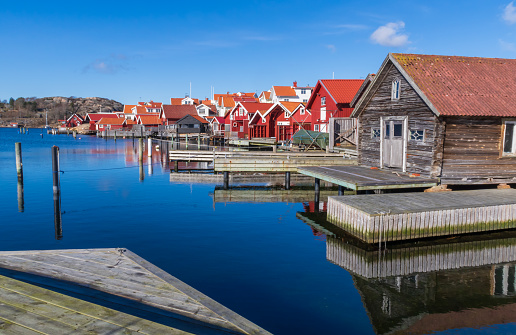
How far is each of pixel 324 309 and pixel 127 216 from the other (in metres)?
12.7

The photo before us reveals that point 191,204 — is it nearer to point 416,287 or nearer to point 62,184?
point 62,184

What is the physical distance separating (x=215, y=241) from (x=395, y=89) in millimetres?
11558

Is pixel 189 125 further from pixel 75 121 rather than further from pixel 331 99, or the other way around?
pixel 75 121

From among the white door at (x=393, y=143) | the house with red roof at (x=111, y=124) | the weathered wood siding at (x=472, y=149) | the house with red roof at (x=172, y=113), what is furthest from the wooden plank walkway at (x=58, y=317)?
the house with red roof at (x=111, y=124)

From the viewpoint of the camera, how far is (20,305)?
7.60 metres

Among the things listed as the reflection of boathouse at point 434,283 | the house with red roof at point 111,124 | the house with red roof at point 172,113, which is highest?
the house with red roof at point 172,113

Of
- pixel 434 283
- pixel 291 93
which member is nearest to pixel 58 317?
pixel 434 283

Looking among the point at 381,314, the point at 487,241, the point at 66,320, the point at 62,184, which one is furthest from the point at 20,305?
the point at 62,184

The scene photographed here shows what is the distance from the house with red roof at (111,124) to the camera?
383ft

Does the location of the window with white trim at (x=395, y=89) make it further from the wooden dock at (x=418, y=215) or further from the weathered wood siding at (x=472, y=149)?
the wooden dock at (x=418, y=215)

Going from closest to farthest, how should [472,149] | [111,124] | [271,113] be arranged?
[472,149]
[271,113]
[111,124]

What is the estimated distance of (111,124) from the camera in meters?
117

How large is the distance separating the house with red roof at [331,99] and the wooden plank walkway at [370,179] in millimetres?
22800

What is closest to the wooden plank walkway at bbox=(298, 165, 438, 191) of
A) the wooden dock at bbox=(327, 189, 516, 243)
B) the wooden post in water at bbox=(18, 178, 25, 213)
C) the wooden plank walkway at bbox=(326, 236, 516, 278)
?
the wooden dock at bbox=(327, 189, 516, 243)
